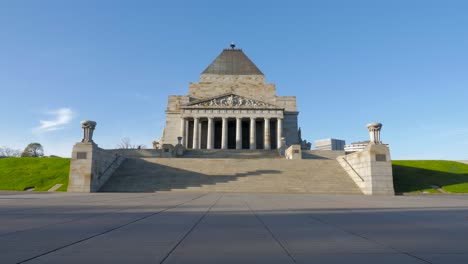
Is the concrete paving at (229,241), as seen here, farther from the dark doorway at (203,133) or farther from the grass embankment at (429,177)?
the dark doorway at (203,133)

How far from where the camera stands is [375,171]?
2195 centimetres

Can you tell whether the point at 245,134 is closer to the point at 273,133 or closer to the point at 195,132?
the point at 273,133

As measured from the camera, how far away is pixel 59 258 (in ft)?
11.3

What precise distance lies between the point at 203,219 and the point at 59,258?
12.2 feet

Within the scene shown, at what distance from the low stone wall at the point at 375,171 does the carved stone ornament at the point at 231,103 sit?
36905 millimetres

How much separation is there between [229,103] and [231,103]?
0.40 metres

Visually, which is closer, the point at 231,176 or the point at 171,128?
the point at 231,176

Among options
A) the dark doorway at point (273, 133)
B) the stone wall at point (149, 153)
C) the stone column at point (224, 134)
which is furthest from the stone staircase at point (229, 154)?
the dark doorway at point (273, 133)

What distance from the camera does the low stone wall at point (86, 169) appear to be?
21984 millimetres

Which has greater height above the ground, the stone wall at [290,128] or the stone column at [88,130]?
the stone wall at [290,128]

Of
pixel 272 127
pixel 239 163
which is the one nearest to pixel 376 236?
pixel 239 163

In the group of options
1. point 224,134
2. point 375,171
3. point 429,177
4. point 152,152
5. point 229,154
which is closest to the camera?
point 375,171

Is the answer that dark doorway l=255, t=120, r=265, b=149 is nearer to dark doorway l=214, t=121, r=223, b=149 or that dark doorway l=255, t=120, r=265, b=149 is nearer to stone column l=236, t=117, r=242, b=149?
stone column l=236, t=117, r=242, b=149

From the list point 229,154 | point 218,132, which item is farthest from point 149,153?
point 218,132
